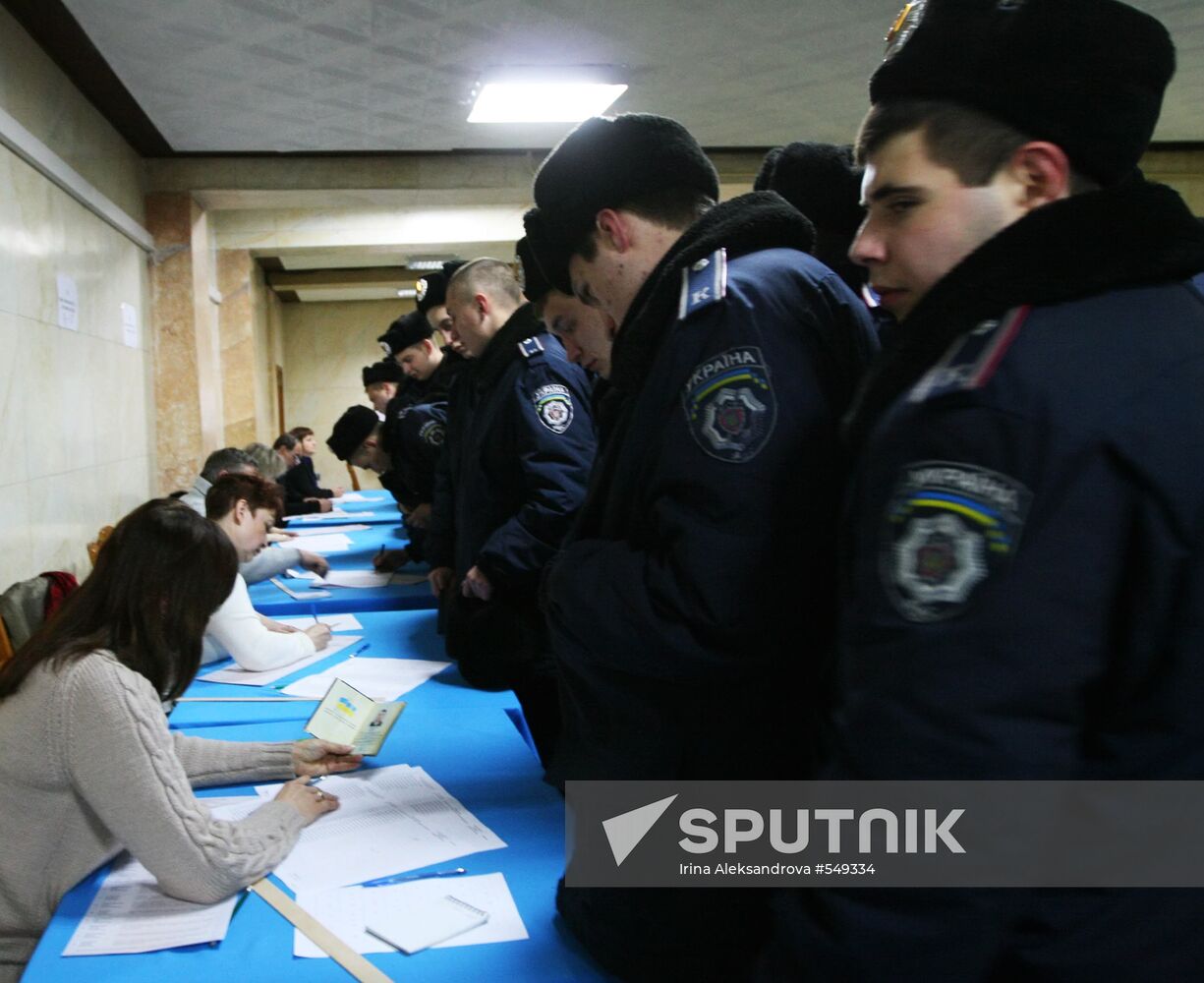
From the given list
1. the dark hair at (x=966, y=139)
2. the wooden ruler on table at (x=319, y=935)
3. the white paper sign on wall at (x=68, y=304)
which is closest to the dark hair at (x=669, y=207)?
the dark hair at (x=966, y=139)

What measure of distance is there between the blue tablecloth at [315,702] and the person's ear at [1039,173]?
5.22 ft

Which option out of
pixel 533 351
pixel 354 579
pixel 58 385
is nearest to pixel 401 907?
pixel 533 351

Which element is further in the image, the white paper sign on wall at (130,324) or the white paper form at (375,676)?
the white paper sign on wall at (130,324)

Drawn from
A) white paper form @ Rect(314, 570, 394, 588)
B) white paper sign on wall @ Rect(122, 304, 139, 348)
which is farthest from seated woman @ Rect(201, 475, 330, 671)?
white paper sign on wall @ Rect(122, 304, 139, 348)

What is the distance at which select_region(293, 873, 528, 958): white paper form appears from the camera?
3.78 ft

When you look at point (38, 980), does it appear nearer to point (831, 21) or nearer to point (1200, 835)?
point (1200, 835)

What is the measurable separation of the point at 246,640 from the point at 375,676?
0.33 meters

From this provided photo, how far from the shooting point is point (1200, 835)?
0.65 meters

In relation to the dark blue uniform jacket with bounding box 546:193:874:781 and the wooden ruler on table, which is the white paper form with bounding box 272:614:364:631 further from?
the dark blue uniform jacket with bounding box 546:193:874:781

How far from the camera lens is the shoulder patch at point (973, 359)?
62 cm

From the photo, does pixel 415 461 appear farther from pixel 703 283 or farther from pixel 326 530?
pixel 703 283

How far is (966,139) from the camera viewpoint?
2.44 feet

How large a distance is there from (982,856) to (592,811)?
51cm

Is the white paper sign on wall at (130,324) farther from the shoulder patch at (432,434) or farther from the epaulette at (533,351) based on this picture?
the epaulette at (533,351)
